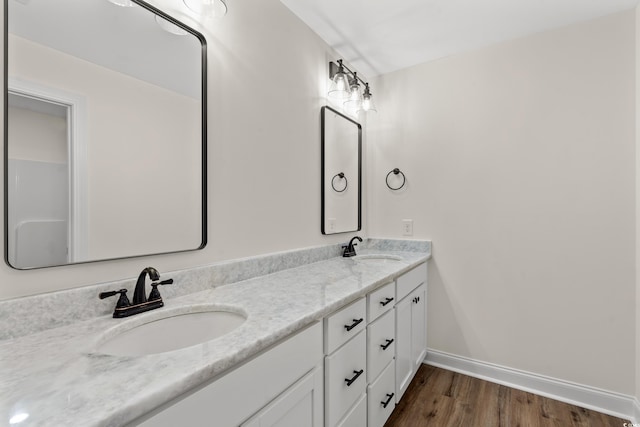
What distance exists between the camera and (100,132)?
37.7 inches

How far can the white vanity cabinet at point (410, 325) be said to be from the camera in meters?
1.71

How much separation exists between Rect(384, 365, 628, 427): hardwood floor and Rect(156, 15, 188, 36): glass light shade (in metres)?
2.11

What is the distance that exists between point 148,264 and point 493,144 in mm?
2171

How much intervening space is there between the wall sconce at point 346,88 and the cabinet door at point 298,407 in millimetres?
1711

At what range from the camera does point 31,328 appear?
80cm

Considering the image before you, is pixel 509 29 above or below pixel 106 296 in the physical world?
above

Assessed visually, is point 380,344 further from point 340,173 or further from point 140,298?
point 340,173

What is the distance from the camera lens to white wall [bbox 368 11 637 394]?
1.73m

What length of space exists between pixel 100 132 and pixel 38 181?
0.22m

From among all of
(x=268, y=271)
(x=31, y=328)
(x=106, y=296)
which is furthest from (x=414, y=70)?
(x=31, y=328)

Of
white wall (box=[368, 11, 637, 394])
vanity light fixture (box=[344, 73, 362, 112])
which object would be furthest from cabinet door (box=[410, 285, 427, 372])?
vanity light fixture (box=[344, 73, 362, 112])

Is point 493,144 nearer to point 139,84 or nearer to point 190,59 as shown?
point 190,59

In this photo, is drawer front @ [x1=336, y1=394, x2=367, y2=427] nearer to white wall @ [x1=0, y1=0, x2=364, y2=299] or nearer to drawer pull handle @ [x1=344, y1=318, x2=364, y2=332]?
drawer pull handle @ [x1=344, y1=318, x2=364, y2=332]

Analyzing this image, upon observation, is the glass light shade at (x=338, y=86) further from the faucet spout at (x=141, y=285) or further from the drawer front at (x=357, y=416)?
the drawer front at (x=357, y=416)
